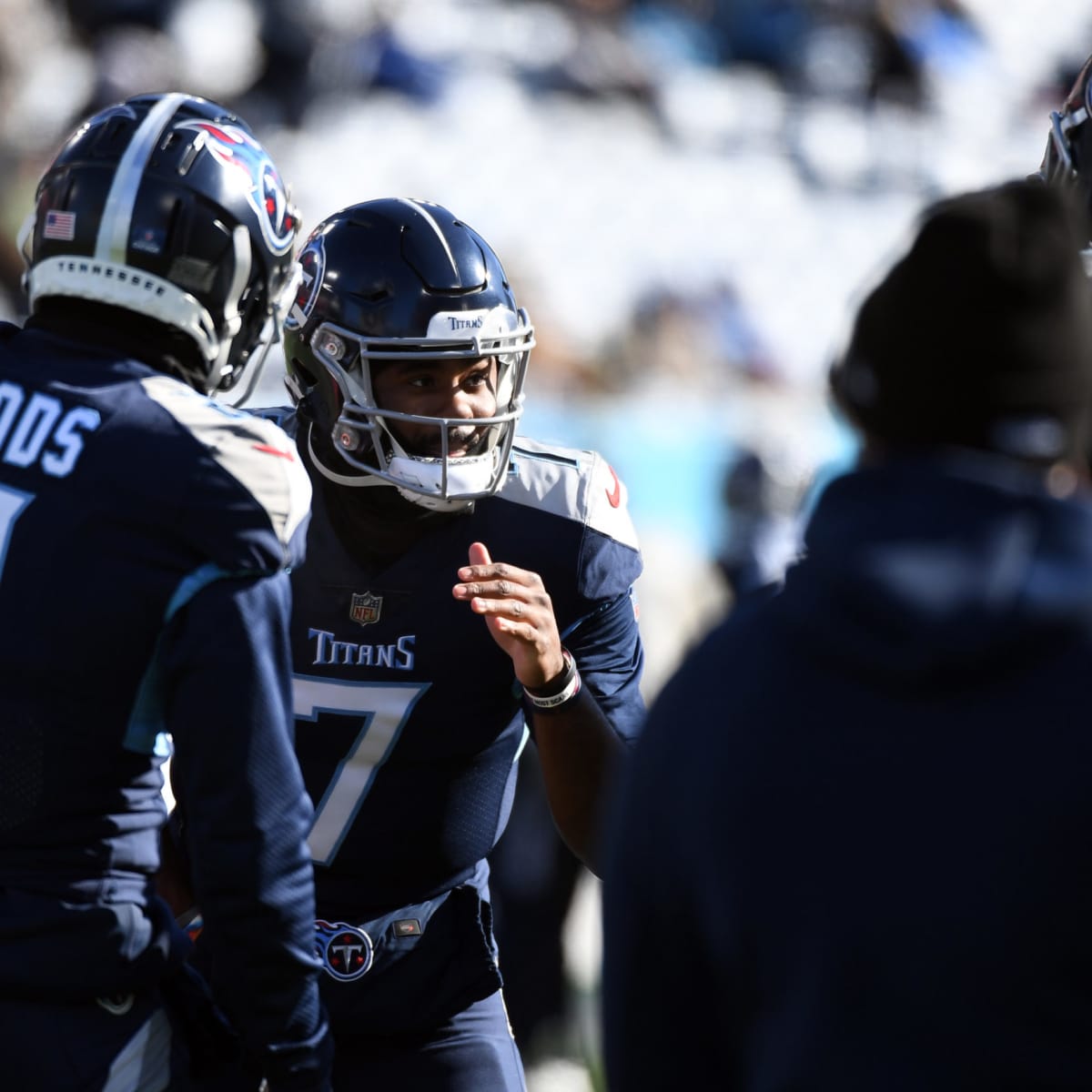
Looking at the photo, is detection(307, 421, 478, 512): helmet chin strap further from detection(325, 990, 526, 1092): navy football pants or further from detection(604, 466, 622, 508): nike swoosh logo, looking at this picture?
detection(325, 990, 526, 1092): navy football pants

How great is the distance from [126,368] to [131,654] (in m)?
0.33

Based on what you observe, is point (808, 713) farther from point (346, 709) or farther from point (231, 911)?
point (346, 709)

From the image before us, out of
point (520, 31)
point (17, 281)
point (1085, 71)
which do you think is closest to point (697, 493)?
point (17, 281)

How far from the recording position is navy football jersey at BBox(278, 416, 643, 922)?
2422 millimetres

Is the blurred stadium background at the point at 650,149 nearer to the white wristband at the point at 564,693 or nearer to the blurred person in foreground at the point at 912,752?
the white wristband at the point at 564,693

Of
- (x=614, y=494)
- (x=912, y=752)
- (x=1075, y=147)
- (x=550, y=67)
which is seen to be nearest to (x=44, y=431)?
(x=912, y=752)

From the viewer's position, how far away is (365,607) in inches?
97.0

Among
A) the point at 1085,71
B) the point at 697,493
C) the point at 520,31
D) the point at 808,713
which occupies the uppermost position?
the point at 520,31

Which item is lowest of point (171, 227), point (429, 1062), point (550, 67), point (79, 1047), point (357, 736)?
point (429, 1062)

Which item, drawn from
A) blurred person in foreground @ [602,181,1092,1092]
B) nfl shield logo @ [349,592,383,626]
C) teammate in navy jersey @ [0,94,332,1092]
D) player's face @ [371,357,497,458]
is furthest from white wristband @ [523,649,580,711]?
blurred person in foreground @ [602,181,1092,1092]

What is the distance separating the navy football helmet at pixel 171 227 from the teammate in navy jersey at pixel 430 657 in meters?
0.54

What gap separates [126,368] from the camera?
5.82 feet

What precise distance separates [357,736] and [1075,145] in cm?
143

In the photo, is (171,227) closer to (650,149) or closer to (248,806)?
(248,806)
